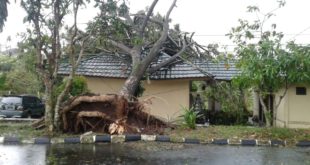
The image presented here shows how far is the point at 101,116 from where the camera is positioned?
15.1 m

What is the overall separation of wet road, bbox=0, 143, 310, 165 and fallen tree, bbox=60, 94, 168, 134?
6.20 ft

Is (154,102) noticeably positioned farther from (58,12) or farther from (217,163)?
(217,163)

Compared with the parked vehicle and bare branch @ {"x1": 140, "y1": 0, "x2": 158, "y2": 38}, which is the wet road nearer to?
bare branch @ {"x1": 140, "y1": 0, "x2": 158, "y2": 38}

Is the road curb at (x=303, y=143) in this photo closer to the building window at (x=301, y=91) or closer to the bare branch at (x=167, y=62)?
the building window at (x=301, y=91)

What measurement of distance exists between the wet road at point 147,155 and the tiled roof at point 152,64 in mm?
7305

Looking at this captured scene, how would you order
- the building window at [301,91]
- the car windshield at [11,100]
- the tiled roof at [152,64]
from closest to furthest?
the building window at [301,91] → the tiled roof at [152,64] → the car windshield at [11,100]

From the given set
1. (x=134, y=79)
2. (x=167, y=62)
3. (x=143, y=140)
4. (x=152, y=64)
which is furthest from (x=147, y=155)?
Result: (x=152, y=64)

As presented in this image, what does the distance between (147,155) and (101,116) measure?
4284mm

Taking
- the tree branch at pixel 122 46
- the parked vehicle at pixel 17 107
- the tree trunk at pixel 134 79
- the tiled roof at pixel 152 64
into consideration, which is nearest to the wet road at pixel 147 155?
the tree trunk at pixel 134 79

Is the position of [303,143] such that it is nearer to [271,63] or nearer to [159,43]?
[271,63]

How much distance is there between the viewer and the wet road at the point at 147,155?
10.4 metres

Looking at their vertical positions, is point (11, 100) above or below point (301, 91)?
below

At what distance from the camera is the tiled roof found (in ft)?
66.8

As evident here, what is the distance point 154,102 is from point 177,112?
4.06 ft
